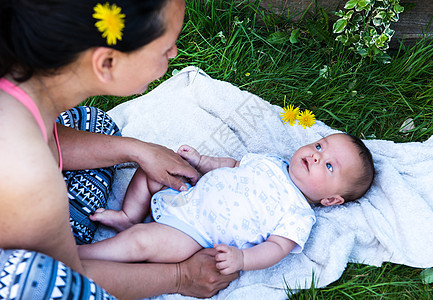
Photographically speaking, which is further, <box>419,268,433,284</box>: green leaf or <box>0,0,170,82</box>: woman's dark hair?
<box>419,268,433,284</box>: green leaf

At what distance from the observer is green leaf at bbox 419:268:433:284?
78.5 inches

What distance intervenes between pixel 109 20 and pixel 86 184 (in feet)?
3.10

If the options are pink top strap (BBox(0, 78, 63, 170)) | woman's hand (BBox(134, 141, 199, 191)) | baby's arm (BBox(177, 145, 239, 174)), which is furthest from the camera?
baby's arm (BBox(177, 145, 239, 174))

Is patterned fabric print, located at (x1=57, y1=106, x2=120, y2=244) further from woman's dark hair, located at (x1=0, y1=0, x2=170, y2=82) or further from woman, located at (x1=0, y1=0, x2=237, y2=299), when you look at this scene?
woman's dark hair, located at (x1=0, y1=0, x2=170, y2=82)

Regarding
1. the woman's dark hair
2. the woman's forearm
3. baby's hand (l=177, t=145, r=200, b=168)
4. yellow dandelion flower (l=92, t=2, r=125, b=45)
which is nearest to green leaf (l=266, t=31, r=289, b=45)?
baby's hand (l=177, t=145, r=200, b=168)

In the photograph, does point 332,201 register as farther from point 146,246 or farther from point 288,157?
point 146,246

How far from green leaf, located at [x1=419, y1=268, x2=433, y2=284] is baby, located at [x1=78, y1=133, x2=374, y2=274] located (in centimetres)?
45

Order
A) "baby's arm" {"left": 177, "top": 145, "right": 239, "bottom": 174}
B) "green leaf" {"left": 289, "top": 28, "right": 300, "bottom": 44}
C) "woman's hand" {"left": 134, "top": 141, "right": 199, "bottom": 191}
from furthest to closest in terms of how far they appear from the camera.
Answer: "green leaf" {"left": 289, "top": 28, "right": 300, "bottom": 44}
"baby's arm" {"left": 177, "top": 145, "right": 239, "bottom": 174}
"woman's hand" {"left": 134, "top": 141, "right": 199, "bottom": 191}

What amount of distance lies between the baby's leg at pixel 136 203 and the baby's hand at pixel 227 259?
45 centimetres

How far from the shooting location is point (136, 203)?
2.01 metres

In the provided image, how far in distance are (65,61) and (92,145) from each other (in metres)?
0.71

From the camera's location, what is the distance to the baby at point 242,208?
70.6 inches

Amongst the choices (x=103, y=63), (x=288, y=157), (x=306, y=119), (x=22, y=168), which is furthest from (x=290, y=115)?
(x=22, y=168)

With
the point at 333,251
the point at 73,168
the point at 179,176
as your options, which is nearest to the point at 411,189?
the point at 333,251
